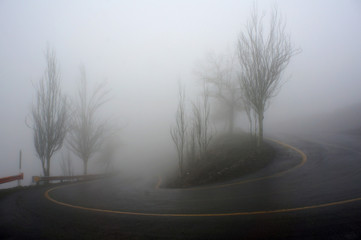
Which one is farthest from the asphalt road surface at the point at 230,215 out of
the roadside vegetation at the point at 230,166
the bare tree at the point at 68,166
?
the bare tree at the point at 68,166

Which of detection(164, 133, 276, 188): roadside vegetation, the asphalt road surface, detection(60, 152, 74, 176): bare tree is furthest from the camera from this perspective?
detection(60, 152, 74, 176): bare tree

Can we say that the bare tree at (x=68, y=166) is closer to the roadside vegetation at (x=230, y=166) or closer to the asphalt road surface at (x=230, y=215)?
the roadside vegetation at (x=230, y=166)

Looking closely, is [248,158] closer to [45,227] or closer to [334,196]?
[334,196]

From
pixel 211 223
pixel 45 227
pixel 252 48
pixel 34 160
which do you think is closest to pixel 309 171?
pixel 211 223

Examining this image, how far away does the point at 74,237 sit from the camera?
4719 millimetres

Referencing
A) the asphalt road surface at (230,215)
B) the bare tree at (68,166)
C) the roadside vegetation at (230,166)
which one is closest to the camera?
the asphalt road surface at (230,215)

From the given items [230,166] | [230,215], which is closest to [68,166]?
[230,166]

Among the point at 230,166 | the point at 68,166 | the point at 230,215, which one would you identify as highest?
the point at 230,215

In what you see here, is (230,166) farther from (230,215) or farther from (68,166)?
(68,166)

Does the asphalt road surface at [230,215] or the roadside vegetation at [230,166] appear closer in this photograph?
the asphalt road surface at [230,215]

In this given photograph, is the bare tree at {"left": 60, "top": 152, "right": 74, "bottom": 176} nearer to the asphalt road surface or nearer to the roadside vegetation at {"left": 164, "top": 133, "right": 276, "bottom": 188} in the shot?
the roadside vegetation at {"left": 164, "top": 133, "right": 276, "bottom": 188}

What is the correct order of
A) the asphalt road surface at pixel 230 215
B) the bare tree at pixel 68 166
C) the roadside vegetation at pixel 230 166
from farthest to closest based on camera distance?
the bare tree at pixel 68 166 < the roadside vegetation at pixel 230 166 < the asphalt road surface at pixel 230 215

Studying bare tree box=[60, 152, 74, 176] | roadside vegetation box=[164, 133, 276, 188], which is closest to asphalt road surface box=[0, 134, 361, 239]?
roadside vegetation box=[164, 133, 276, 188]

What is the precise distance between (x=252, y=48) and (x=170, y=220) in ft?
37.0
